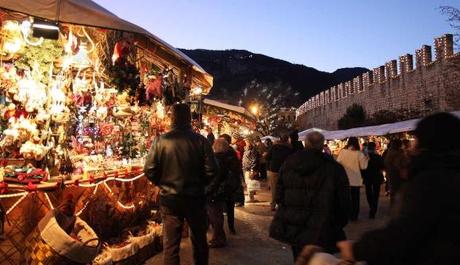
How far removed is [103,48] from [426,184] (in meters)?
5.87

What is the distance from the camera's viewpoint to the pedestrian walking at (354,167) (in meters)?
9.61

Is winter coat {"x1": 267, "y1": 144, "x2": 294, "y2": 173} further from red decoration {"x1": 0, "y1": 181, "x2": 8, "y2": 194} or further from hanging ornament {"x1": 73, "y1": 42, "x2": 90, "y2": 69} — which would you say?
red decoration {"x1": 0, "y1": 181, "x2": 8, "y2": 194}

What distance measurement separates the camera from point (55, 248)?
14.8ft

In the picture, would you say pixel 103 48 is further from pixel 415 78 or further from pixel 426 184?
pixel 415 78

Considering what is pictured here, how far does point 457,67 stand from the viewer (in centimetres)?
2653

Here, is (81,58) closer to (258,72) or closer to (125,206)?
(125,206)

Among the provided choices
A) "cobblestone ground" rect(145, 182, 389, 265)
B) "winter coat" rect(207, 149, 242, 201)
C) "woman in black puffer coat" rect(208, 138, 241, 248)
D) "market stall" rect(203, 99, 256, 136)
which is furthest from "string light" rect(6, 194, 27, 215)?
"market stall" rect(203, 99, 256, 136)

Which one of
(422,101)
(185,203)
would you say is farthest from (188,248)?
(422,101)

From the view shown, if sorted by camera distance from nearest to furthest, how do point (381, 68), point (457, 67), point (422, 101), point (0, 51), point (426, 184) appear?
1. point (426, 184)
2. point (0, 51)
3. point (457, 67)
4. point (422, 101)
5. point (381, 68)

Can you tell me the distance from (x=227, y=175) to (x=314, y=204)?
3547 mm

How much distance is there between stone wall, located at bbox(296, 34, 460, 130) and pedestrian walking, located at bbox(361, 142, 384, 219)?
1801 centimetres

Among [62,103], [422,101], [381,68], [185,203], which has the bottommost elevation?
[185,203]

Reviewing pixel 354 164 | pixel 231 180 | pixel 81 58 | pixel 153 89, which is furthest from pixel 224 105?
pixel 81 58

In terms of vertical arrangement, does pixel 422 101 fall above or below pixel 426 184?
above
